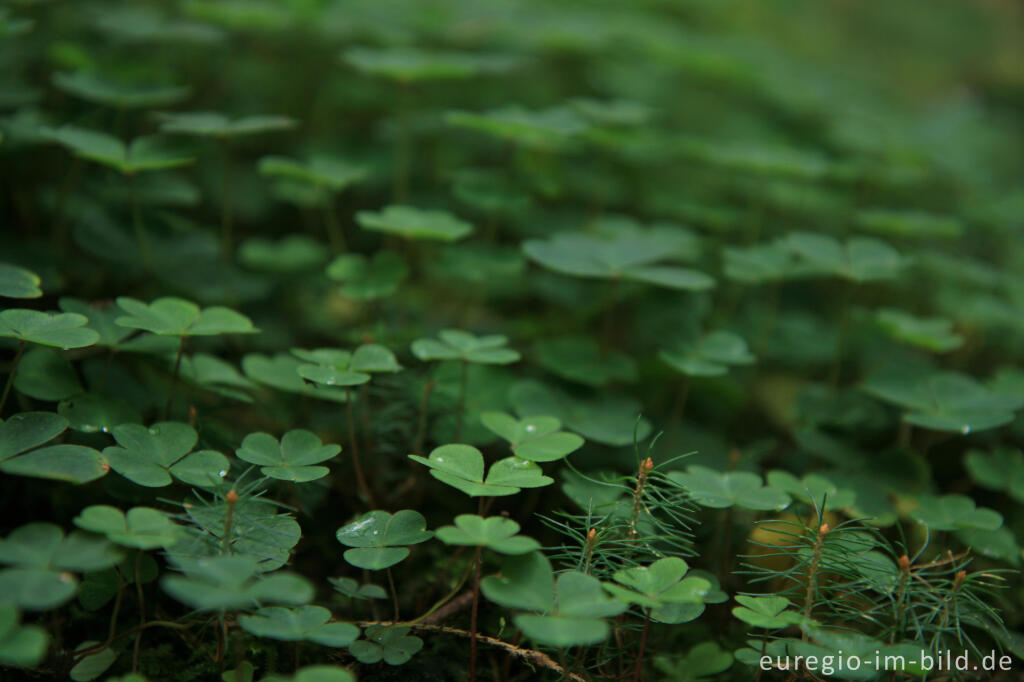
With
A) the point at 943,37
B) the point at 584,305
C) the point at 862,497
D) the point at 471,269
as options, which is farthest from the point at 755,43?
the point at 862,497

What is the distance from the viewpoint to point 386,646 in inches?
43.6

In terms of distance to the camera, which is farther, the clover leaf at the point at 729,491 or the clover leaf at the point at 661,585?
the clover leaf at the point at 729,491

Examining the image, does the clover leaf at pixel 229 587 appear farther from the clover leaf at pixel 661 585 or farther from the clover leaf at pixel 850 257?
the clover leaf at pixel 850 257

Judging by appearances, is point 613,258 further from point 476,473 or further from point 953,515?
point 953,515

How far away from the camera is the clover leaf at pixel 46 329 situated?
1.19 metres

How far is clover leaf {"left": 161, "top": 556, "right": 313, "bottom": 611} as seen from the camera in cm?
87

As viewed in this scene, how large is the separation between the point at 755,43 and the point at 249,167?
276 centimetres

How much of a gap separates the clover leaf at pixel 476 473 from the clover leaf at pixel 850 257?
1.02m


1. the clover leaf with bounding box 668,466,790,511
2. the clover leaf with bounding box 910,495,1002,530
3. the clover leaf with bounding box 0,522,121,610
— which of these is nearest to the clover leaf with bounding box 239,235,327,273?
the clover leaf with bounding box 0,522,121,610

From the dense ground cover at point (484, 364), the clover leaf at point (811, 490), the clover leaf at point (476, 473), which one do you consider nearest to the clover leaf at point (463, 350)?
the dense ground cover at point (484, 364)

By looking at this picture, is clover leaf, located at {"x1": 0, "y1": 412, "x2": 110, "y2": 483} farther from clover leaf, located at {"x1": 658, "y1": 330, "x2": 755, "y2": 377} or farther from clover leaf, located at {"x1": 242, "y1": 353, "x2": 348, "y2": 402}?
clover leaf, located at {"x1": 658, "y1": 330, "x2": 755, "y2": 377}

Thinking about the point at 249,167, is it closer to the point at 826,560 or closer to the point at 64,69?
the point at 64,69

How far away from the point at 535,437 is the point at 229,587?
0.60 m

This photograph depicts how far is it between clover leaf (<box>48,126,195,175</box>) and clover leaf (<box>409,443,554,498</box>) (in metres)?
1.01
